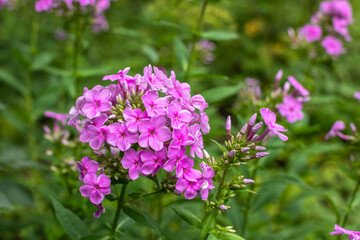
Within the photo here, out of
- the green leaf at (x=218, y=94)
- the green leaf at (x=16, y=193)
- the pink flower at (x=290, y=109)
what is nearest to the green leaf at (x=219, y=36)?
the green leaf at (x=218, y=94)

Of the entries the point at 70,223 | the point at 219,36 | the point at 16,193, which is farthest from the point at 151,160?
the point at 16,193

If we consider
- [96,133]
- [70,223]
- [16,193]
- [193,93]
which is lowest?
[16,193]

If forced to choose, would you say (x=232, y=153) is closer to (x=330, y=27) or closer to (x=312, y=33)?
(x=312, y=33)

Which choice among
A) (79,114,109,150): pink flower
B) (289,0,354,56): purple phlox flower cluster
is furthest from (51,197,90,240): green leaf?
(289,0,354,56): purple phlox flower cluster

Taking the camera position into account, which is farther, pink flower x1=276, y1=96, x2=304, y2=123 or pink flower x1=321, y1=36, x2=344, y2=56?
pink flower x1=321, y1=36, x2=344, y2=56

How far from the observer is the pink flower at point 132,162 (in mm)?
1721

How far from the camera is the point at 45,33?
6.21m

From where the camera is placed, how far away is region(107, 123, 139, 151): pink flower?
1.71 meters

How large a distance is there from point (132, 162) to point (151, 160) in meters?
0.09

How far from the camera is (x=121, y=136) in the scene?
1.75m

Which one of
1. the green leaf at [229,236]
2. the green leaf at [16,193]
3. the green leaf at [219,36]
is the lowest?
the green leaf at [16,193]

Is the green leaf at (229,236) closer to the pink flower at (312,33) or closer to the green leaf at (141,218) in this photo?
the green leaf at (141,218)

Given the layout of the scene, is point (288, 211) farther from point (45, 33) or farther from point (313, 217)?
point (45, 33)

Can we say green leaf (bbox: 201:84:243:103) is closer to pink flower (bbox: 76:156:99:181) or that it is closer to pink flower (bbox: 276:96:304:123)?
pink flower (bbox: 276:96:304:123)
